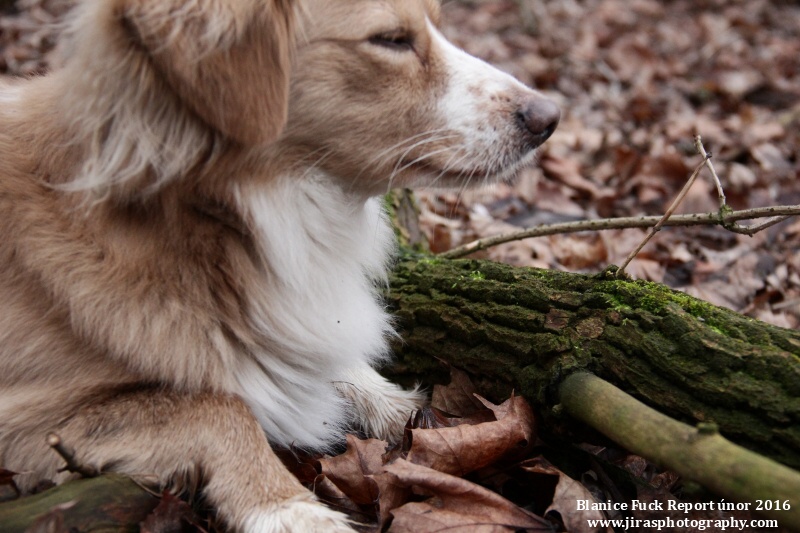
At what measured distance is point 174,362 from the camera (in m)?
2.36

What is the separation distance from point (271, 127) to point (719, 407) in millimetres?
1562

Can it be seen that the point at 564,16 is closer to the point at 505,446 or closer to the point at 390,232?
the point at 390,232

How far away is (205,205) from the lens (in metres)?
2.37

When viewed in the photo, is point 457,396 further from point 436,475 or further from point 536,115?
point 536,115

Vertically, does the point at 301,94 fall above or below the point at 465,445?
above

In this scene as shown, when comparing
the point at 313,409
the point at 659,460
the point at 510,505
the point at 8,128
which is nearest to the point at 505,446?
the point at 510,505

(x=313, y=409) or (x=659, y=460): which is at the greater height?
(x=659, y=460)

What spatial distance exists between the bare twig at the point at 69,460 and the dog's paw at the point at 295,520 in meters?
0.49

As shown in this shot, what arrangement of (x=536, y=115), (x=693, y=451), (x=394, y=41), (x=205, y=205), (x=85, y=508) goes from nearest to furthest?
(x=693, y=451) → (x=85, y=508) → (x=205, y=205) → (x=394, y=41) → (x=536, y=115)

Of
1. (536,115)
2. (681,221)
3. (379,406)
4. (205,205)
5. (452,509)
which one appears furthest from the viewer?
(379,406)

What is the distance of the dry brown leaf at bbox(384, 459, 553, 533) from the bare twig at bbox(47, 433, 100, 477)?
89cm

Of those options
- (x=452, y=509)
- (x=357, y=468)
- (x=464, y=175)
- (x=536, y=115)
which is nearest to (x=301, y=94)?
(x=464, y=175)

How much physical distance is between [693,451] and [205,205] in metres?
1.60

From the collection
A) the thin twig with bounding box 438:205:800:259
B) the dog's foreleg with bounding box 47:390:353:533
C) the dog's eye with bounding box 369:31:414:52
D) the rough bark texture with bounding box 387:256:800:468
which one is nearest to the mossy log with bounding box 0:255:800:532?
the rough bark texture with bounding box 387:256:800:468
